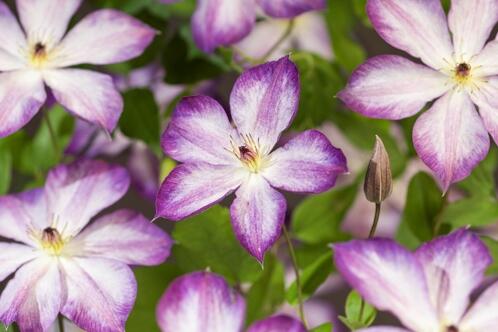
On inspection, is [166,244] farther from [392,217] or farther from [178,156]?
[392,217]

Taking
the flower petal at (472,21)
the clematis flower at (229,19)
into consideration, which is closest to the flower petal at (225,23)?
the clematis flower at (229,19)

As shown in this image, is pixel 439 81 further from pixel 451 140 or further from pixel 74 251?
pixel 74 251

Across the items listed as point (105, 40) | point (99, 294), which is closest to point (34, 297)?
point (99, 294)

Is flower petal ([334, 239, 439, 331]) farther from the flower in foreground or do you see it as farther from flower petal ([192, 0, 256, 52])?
flower petal ([192, 0, 256, 52])

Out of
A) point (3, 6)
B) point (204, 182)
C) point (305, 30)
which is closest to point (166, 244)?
point (204, 182)

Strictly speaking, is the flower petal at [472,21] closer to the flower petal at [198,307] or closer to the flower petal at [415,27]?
the flower petal at [415,27]

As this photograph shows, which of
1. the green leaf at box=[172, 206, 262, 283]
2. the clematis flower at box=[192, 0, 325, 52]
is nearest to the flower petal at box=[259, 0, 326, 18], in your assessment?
the clematis flower at box=[192, 0, 325, 52]
